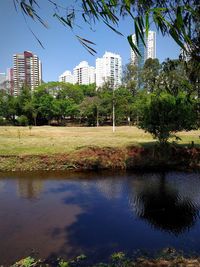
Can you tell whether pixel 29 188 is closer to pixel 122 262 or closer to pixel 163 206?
pixel 163 206

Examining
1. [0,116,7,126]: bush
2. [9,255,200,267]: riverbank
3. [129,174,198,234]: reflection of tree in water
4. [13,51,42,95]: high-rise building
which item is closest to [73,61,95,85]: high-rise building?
[13,51,42,95]: high-rise building

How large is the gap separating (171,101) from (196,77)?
12.4 m

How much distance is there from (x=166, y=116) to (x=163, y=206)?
8991mm

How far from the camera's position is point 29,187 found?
53.0 ft

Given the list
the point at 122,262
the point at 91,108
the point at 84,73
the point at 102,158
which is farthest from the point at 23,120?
the point at 84,73

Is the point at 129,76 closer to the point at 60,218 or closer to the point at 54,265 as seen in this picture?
the point at 60,218

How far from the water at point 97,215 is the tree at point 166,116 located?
12.5 ft

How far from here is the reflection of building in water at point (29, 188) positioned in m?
14.7

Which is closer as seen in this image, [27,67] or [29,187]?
[29,187]

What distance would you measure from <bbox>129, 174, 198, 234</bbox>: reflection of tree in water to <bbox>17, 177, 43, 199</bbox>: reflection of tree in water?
4.80 meters

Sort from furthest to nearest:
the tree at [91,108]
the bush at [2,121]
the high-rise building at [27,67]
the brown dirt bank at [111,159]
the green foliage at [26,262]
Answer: the high-rise building at [27,67]
the bush at [2,121]
the tree at [91,108]
the brown dirt bank at [111,159]
the green foliage at [26,262]

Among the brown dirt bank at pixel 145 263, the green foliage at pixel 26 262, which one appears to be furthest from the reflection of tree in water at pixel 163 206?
the green foliage at pixel 26 262

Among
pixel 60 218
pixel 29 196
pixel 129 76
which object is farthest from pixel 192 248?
pixel 129 76

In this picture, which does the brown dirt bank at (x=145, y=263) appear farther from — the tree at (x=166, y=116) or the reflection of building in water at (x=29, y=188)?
the tree at (x=166, y=116)
